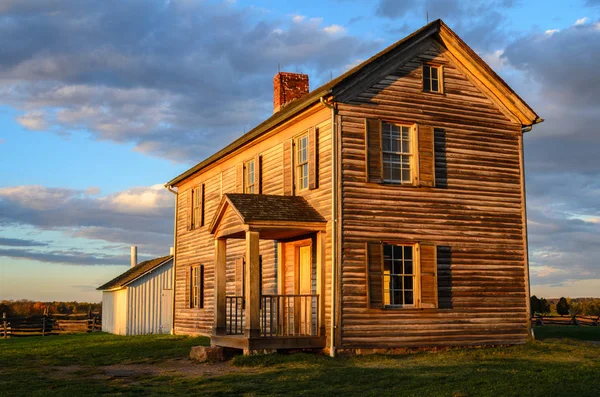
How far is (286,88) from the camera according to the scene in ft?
89.6

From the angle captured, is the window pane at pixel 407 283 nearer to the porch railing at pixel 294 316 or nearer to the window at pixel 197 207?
the porch railing at pixel 294 316

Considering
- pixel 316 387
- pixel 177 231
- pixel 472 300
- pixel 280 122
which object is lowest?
pixel 316 387

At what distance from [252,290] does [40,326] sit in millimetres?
29059

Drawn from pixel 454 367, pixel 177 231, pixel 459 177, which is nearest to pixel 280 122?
pixel 459 177

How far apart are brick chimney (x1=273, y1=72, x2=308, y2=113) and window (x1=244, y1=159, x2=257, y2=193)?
4.27 meters

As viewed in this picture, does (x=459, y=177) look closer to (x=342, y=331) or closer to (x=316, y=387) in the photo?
(x=342, y=331)

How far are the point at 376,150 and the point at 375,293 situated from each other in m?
3.53

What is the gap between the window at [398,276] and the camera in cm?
1822

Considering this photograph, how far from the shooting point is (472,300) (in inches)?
760

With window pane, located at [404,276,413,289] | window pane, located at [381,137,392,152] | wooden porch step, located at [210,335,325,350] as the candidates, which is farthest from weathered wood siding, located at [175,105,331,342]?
window pane, located at [404,276,413,289]

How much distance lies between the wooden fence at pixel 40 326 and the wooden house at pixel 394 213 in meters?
25.1

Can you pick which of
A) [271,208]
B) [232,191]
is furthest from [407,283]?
[232,191]

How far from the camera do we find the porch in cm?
1759

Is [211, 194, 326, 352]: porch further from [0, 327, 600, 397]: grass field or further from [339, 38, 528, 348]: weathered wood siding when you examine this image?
[339, 38, 528, 348]: weathered wood siding
